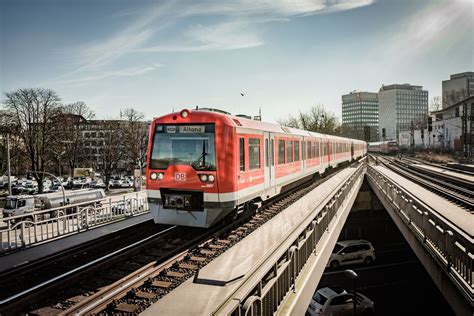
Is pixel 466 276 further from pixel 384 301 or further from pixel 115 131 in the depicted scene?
pixel 115 131

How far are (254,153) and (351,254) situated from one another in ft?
47.3

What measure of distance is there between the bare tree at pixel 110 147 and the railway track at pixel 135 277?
36.4 meters

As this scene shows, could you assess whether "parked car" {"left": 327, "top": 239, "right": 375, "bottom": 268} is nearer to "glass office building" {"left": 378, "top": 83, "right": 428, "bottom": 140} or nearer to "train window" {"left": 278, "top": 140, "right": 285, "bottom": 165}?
"train window" {"left": 278, "top": 140, "right": 285, "bottom": 165}

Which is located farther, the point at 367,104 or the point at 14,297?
the point at 367,104

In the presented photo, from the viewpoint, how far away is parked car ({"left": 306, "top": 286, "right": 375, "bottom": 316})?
1507 centimetres

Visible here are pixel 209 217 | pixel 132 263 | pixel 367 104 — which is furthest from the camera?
pixel 367 104

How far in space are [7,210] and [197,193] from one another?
2237 centimetres

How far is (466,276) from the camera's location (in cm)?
693

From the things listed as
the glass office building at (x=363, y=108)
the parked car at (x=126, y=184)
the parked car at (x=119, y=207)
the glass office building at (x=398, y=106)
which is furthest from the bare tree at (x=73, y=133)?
the glass office building at (x=363, y=108)

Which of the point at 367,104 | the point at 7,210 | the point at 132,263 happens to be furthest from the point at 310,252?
the point at 367,104

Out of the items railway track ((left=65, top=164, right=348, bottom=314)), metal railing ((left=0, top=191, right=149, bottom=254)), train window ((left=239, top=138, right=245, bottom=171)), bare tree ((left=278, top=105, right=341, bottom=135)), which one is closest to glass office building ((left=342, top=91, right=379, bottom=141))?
bare tree ((left=278, top=105, right=341, bottom=135))

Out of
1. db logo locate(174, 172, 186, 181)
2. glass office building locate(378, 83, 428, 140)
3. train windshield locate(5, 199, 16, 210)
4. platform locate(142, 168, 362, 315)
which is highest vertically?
glass office building locate(378, 83, 428, 140)

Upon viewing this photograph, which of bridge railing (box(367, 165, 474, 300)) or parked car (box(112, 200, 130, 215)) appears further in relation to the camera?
parked car (box(112, 200, 130, 215))

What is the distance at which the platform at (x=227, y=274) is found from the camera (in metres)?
Result: 5.17
